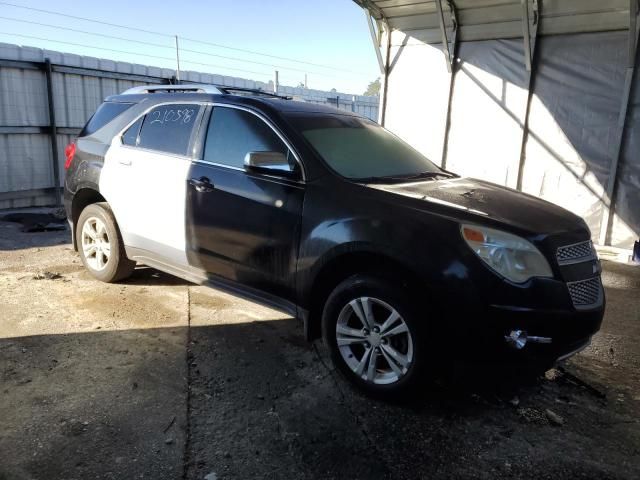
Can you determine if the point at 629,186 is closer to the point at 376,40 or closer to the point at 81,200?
the point at 376,40

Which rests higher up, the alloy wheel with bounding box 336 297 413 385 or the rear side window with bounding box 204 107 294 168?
the rear side window with bounding box 204 107 294 168

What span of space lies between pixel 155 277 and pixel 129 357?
1.95m

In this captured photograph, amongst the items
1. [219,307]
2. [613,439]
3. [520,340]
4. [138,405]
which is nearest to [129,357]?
[138,405]

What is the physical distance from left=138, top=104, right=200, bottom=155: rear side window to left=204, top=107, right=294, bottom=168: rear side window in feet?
0.89

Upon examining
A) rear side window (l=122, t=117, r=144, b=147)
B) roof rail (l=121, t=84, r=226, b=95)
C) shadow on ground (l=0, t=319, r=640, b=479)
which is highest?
roof rail (l=121, t=84, r=226, b=95)

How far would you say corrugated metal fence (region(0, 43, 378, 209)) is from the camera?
28.8 ft

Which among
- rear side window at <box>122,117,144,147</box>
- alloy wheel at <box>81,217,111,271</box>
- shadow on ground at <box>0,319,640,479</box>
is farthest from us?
alloy wheel at <box>81,217,111,271</box>

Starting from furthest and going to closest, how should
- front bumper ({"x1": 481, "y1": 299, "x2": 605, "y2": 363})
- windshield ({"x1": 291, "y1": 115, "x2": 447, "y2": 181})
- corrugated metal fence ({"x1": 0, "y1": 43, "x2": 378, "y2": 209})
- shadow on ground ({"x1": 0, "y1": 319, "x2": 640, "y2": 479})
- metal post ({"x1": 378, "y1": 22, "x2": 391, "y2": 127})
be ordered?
1. metal post ({"x1": 378, "y1": 22, "x2": 391, "y2": 127})
2. corrugated metal fence ({"x1": 0, "y1": 43, "x2": 378, "y2": 209})
3. windshield ({"x1": 291, "y1": 115, "x2": 447, "y2": 181})
4. front bumper ({"x1": 481, "y1": 299, "x2": 605, "y2": 363})
5. shadow on ground ({"x1": 0, "y1": 319, "x2": 640, "y2": 479})

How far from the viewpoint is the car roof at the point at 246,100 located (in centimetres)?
389

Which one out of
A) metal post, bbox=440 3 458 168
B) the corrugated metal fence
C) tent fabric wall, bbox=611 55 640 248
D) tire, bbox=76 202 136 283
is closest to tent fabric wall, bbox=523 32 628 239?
tent fabric wall, bbox=611 55 640 248

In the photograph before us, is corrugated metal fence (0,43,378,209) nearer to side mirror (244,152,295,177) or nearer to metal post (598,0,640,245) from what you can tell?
metal post (598,0,640,245)

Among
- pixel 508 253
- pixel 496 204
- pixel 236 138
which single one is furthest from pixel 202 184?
pixel 508 253

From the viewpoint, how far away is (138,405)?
303cm

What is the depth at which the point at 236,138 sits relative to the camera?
3.91 metres
